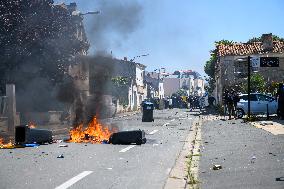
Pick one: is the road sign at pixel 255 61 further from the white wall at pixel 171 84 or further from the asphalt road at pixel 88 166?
the white wall at pixel 171 84

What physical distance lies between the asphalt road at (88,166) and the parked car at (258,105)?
52.7ft

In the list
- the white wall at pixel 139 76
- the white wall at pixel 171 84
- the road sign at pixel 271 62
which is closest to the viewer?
the road sign at pixel 271 62

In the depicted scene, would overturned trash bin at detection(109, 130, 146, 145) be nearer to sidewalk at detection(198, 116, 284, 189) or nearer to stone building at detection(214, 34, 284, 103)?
sidewalk at detection(198, 116, 284, 189)

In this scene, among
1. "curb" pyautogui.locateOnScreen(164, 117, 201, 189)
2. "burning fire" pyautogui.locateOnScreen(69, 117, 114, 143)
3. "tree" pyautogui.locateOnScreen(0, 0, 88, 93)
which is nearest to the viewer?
"curb" pyautogui.locateOnScreen(164, 117, 201, 189)

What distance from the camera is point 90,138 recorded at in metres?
14.7

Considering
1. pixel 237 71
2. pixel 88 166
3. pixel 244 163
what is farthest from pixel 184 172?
pixel 237 71

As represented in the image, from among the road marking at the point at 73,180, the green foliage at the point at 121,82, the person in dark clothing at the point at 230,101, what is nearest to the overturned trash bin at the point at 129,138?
the road marking at the point at 73,180

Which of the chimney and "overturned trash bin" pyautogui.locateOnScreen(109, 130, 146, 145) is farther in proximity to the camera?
the chimney

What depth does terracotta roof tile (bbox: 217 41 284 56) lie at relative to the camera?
157ft

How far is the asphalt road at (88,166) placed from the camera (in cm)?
716

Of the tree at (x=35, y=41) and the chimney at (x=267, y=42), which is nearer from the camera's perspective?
the tree at (x=35, y=41)

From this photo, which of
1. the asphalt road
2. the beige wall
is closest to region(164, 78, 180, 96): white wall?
the beige wall

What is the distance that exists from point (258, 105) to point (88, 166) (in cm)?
2093

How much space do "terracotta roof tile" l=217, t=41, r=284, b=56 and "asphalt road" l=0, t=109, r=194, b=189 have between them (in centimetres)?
3753
